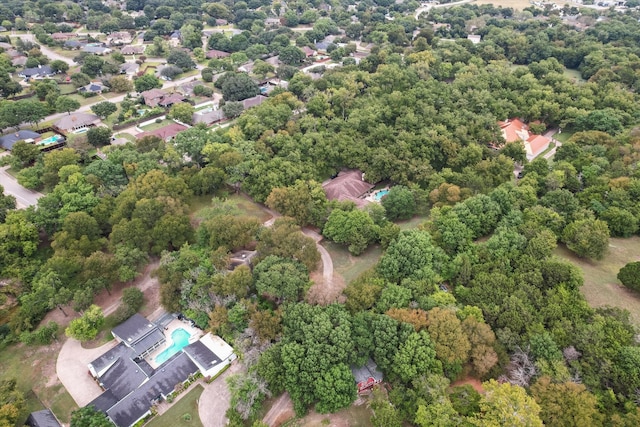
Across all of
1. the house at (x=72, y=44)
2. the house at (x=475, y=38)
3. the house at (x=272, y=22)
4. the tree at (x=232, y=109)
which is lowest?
the house at (x=72, y=44)

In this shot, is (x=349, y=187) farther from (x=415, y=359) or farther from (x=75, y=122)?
(x=75, y=122)

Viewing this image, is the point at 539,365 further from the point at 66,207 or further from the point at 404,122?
the point at 66,207

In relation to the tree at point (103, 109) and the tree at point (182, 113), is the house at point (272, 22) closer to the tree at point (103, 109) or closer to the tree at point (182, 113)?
the tree at point (182, 113)

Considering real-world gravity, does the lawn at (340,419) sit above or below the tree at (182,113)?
below

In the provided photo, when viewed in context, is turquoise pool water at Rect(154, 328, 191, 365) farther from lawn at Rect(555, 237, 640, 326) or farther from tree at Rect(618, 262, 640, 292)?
tree at Rect(618, 262, 640, 292)

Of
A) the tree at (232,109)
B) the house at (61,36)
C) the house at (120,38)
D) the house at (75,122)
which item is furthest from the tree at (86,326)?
the house at (61,36)
